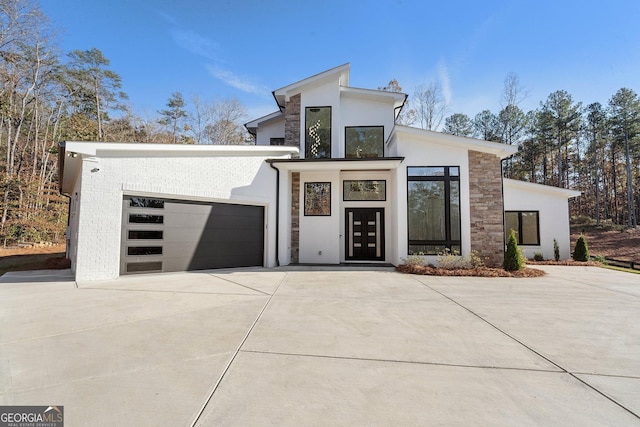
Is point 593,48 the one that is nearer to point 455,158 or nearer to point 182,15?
point 455,158

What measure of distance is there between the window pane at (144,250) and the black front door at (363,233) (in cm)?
654

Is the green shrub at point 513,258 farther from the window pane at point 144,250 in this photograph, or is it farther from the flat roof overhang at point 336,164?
the window pane at point 144,250

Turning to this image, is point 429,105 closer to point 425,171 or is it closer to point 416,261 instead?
point 425,171

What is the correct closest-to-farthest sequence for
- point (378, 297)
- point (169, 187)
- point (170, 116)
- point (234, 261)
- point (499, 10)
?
point (378, 297) < point (169, 187) < point (499, 10) < point (234, 261) < point (170, 116)

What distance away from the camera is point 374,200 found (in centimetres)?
1078

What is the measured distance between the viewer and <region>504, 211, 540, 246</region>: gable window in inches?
502

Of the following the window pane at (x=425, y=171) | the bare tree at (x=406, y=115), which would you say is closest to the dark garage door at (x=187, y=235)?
the window pane at (x=425, y=171)

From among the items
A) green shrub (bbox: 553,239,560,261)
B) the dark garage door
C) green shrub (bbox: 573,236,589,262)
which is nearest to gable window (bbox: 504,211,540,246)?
green shrub (bbox: 553,239,560,261)

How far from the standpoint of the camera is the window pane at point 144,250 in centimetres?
707

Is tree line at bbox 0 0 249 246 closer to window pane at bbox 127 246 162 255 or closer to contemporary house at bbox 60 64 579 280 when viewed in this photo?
contemporary house at bbox 60 64 579 280

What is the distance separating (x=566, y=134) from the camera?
85.7 feet

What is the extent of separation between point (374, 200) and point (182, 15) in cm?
1040

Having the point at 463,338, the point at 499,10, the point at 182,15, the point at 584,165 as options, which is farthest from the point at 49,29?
the point at 584,165

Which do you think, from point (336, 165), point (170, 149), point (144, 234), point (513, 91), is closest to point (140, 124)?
point (170, 149)
